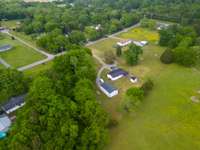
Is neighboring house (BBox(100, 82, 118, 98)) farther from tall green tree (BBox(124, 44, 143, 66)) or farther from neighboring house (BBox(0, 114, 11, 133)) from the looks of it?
neighboring house (BBox(0, 114, 11, 133))

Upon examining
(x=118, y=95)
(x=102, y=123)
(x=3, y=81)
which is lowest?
(x=118, y=95)

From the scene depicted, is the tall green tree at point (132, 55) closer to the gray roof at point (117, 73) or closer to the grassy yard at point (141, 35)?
the gray roof at point (117, 73)

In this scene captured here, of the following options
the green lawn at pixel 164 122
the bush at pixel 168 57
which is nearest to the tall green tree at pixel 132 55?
the bush at pixel 168 57

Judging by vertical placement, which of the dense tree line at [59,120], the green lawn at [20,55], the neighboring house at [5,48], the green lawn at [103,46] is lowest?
the green lawn at [103,46]

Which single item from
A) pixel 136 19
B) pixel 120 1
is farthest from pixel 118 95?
pixel 120 1

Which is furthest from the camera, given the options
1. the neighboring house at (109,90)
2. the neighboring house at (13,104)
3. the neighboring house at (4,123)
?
the neighboring house at (109,90)

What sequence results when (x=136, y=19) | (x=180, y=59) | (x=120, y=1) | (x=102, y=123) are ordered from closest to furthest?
(x=102, y=123), (x=180, y=59), (x=136, y=19), (x=120, y=1)

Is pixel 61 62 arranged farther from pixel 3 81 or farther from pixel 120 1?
pixel 120 1

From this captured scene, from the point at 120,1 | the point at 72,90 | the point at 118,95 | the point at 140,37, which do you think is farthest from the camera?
the point at 120,1
